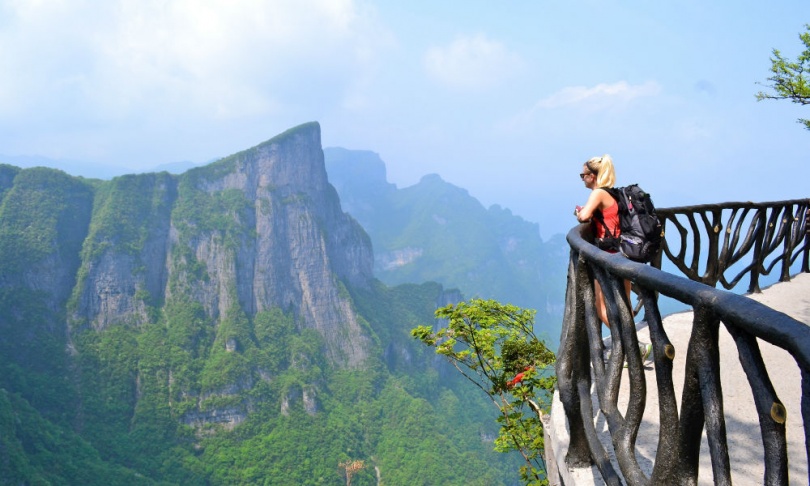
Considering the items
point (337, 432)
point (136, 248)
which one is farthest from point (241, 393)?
point (136, 248)

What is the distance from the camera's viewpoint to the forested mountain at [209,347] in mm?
66250

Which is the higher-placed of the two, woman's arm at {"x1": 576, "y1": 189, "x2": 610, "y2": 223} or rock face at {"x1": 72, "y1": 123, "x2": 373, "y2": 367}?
rock face at {"x1": 72, "y1": 123, "x2": 373, "y2": 367}

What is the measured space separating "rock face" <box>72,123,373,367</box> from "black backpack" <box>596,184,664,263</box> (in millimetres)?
90576

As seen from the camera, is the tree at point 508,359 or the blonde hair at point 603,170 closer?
the blonde hair at point 603,170

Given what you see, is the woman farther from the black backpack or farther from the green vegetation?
the green vegetation

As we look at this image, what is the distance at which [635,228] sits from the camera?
3.71m

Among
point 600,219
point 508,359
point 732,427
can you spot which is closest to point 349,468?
point 508,359

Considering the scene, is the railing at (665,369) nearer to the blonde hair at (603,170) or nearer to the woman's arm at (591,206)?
the woman's arm at (591,206)

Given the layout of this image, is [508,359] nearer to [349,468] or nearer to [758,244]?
[758,244]

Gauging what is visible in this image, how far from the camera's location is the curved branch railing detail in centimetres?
589

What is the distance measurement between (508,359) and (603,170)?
3.86 metres

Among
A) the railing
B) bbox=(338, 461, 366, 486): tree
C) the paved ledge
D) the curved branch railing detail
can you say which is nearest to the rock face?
bbox=(338, 461, 366, 486): tree

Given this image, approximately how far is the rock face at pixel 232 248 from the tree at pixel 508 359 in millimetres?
86808

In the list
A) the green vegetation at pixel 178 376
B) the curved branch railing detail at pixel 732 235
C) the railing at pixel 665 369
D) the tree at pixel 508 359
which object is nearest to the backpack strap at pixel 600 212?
the railing at pixel 665 369
